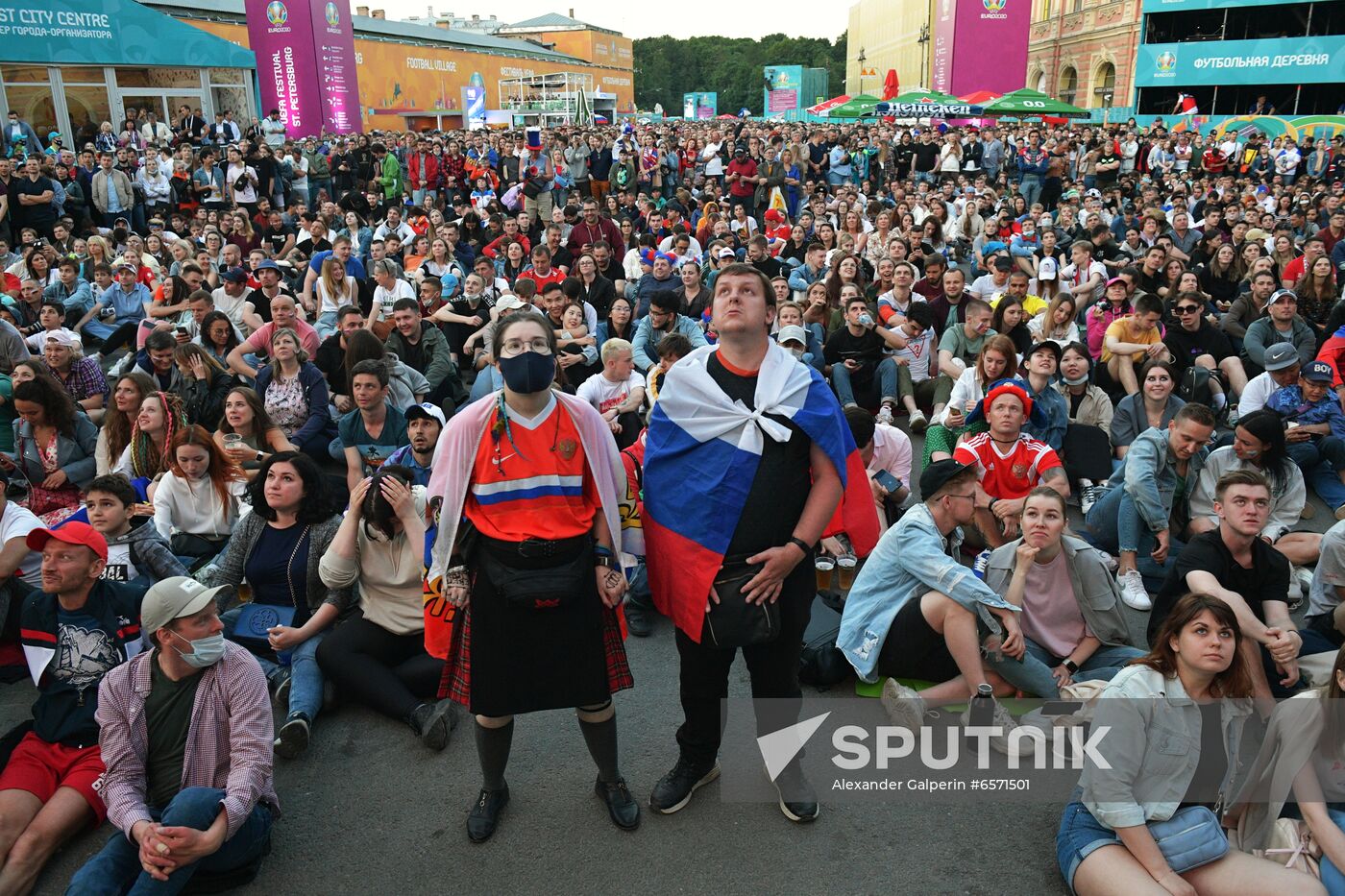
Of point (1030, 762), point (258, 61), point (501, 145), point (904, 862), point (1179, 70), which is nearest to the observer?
point (904, 862)

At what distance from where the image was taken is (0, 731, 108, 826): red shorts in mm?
3303

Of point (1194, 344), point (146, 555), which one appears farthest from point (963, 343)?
point (146, 555)

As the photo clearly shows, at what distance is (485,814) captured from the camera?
334 cm

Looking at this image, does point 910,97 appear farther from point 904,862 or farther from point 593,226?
point 904,862

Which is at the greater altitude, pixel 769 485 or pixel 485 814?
pixel 769 485

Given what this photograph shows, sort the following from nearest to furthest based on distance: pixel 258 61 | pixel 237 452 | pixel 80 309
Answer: pixel 237 452 < pixel 80 309 < pixel 258 61

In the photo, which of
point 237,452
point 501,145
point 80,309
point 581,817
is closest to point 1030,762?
point 581,817

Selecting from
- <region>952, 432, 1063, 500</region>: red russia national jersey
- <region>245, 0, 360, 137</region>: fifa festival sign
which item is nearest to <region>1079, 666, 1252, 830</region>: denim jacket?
<region>952, 432, 1063, 500</region>: red russia national jersey

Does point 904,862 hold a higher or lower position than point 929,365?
lower

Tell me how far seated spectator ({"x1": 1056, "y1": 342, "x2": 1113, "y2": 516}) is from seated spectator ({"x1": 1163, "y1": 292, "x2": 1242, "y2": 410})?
130cm

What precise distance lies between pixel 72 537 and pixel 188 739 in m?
1.03

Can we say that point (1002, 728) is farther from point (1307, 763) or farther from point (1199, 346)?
point (1199, 346)

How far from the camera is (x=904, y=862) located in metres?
3.20

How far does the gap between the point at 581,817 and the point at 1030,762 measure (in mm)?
1757
